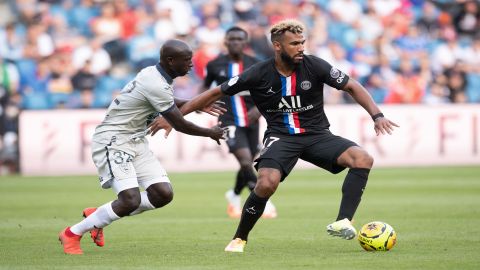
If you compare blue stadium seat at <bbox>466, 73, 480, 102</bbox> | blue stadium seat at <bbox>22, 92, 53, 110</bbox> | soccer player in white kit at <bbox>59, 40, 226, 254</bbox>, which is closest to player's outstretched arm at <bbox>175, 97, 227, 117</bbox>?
soccer player in white kit at <bbox>59, 40, 226, 254</bbox>

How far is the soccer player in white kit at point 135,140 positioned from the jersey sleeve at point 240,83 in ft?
0.90

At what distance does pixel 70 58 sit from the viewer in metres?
23.7

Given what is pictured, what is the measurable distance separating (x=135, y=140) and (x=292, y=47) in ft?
5.90

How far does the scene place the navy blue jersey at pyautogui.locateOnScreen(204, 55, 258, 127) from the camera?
47.9ft

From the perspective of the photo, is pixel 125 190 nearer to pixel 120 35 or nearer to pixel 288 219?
pixel 288 219

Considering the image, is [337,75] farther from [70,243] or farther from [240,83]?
[70,243]

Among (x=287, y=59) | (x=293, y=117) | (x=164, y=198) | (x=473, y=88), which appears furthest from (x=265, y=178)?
(x=473, y=88)

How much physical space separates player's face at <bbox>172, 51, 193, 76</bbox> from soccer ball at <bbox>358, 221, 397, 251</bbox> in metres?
2.33

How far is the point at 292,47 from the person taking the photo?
950 cm

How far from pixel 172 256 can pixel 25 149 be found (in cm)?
1344

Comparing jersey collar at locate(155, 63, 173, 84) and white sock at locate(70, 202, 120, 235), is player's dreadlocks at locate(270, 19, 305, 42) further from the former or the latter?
white sock at locate(70, 202, 120, 235)

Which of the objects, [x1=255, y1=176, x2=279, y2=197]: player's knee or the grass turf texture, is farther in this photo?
[x1=255, y1=176, x2=279, y2=197]: player's knee

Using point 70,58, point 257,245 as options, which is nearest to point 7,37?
point 70,58

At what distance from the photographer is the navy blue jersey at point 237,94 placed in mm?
14594
